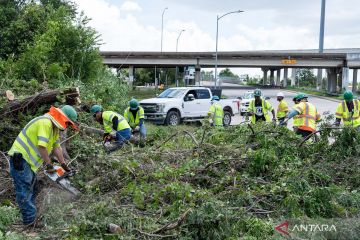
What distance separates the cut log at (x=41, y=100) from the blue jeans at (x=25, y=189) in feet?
12.9

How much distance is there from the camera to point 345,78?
171 feet

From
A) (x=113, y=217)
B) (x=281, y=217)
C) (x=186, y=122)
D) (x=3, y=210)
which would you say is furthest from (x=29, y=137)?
(x=186, y=122)

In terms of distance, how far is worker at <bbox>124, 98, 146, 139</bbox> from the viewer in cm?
1130

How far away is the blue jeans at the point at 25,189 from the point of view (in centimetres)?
597

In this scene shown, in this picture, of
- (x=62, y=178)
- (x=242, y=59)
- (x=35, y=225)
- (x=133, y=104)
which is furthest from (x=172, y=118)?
(x=242, y=59)

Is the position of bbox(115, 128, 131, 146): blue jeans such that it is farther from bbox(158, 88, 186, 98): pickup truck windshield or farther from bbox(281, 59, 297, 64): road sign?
Result: bbox(281, 59, 297, 64): road sign

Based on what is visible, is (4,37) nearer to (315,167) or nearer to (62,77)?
(62,77)

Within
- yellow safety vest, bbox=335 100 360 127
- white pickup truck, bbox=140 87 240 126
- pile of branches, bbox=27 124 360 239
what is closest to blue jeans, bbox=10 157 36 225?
pile of branches, bbox=27 124 360 239

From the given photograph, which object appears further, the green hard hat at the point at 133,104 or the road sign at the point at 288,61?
the road sign at the point at 288,61

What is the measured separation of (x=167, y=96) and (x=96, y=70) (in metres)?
3.62

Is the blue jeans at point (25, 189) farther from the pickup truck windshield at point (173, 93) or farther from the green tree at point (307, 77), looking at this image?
the green tree at point (307, 77)

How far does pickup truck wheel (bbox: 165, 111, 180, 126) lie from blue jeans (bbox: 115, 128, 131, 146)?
9.16 m

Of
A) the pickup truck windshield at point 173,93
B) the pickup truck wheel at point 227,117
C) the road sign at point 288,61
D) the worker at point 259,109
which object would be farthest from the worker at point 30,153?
the road sign at point 288,61

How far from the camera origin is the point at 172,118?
18.9m
